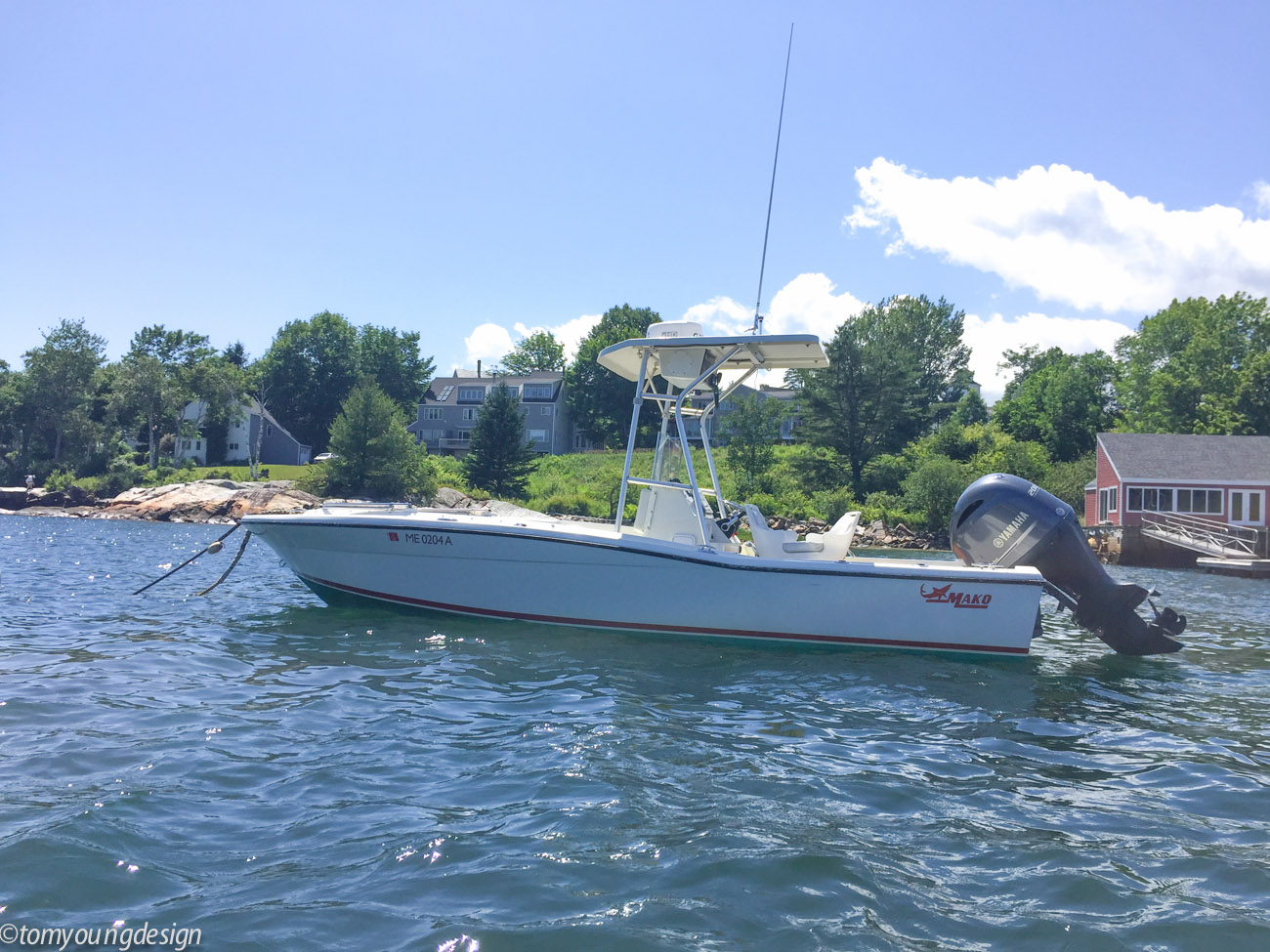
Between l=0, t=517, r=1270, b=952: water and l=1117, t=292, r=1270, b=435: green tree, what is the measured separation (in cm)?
5082

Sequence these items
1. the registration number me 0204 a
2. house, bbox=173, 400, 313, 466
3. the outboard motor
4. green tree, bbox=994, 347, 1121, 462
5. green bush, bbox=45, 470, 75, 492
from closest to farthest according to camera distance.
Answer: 1. the outboard motor
2. the registration number me 0204 a
3. green bush, bbox=45, 470, 75, 492
4. green tree, bbox=994, 347, 1121, 462
5. house, bbox=173, 400, 313, 466

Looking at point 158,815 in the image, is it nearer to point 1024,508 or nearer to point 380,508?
point 380,508

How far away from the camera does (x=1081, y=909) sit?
12.8ft

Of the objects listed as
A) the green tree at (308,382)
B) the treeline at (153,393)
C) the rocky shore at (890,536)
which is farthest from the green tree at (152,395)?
the rocky shore at (890,536)

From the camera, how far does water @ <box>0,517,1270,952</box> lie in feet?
12.2

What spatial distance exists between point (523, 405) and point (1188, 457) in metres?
51.8

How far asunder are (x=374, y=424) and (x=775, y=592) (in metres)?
41.1

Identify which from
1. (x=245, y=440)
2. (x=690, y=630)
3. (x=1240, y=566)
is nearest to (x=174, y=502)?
(x=245, y=440)

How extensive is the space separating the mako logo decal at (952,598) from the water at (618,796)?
672 millimetres

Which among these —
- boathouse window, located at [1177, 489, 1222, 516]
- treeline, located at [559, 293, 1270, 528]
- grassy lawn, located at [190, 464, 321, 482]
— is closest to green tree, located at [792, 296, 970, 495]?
treeline, located at [559, 293, 1270, 528]

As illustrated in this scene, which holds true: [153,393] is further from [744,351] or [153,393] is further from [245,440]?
[744,351]

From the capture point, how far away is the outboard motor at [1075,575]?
32.4ft

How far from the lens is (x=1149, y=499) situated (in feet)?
123

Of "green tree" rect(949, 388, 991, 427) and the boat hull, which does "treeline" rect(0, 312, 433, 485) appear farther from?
the boat hull
